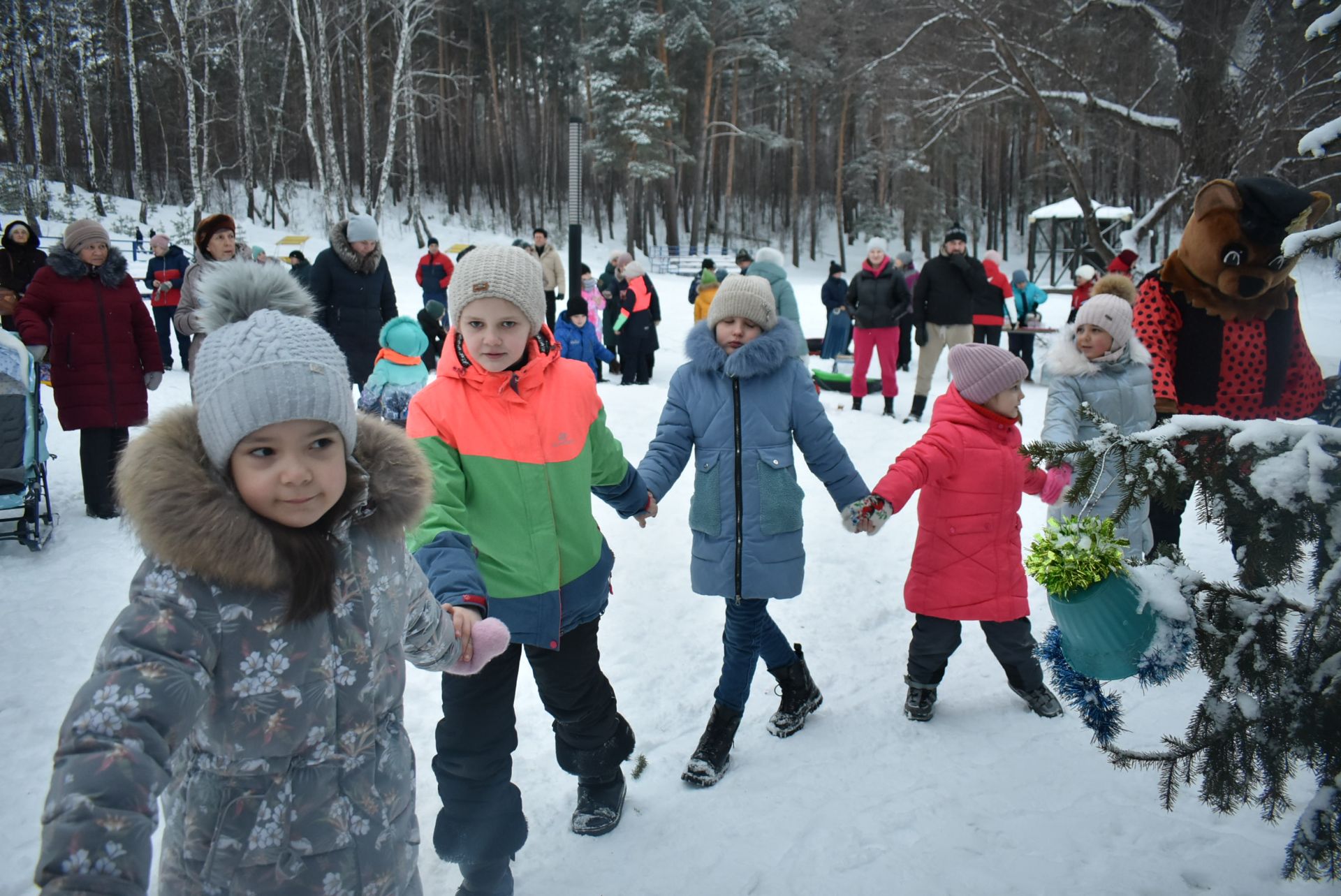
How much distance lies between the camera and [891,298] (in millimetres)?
9398

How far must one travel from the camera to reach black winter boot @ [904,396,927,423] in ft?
29.4

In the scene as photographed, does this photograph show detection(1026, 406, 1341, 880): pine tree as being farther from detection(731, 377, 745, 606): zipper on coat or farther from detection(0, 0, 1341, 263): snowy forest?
detection(0, 0, 1341, 263): snowy forest

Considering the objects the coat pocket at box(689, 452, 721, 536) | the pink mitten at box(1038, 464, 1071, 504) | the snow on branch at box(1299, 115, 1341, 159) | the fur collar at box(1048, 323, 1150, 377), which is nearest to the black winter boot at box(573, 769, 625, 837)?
the coat pocket at box(689, 452, 721, 536)

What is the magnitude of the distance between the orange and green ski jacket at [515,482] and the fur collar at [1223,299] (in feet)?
9.25

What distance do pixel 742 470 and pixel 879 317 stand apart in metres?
6.85

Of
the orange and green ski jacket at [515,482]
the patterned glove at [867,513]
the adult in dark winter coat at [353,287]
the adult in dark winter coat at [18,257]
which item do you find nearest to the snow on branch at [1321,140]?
the patterned glove at [867,513]

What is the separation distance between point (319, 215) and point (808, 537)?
29950mm

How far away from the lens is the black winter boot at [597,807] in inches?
107

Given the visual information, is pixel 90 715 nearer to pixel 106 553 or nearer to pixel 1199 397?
pixel 1199 397

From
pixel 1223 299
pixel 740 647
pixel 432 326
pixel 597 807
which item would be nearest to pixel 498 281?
pixel 740 647

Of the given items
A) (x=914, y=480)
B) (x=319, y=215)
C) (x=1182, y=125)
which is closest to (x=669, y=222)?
(x=319, y=215)

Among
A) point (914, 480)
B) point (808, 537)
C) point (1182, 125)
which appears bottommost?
point (808, 537)

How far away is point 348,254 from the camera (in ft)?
20.9

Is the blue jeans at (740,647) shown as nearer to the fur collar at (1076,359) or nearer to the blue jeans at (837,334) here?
the fur collar at (1076,359)
